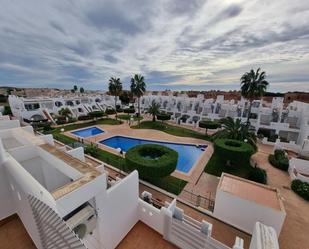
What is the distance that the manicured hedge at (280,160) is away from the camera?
1551 cm

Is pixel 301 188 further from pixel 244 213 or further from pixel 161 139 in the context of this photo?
pixel 161 139

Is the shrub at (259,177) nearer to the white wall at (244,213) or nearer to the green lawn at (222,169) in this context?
the green lawn at (222,169)

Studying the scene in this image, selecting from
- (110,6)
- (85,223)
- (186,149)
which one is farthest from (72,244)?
(186,149)

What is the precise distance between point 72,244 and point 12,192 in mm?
7619

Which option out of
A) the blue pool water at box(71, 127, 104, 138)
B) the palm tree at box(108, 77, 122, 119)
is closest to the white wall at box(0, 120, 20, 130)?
the blue pool water at box(71, 127, 104, 138)

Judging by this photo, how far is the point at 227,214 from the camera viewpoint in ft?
29.7

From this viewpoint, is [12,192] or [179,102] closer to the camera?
[12,192]

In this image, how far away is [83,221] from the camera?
18.6 feet

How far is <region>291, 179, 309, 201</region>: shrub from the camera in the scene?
37.8ft

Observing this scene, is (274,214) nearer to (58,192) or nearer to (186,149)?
(58,192)

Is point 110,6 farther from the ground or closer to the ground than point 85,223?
farther from the ground

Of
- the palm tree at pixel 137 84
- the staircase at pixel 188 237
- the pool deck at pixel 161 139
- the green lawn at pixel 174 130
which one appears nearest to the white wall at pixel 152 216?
the staircase at pixel 188 237

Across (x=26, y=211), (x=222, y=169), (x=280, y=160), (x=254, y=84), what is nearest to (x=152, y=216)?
(x=26, y=211)

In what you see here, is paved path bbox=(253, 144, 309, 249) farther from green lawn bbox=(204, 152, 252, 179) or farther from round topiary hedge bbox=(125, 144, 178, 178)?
round topiary hedge bbox=(125, 144, 178, 178)
